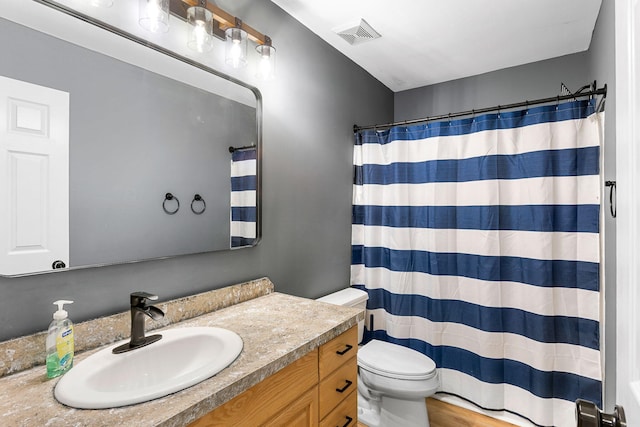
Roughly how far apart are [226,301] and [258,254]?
317mm

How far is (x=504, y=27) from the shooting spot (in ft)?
6.56

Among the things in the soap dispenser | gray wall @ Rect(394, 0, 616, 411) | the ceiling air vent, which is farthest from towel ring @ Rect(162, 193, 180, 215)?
gray wall @ Rect(394, 0, 616, 411)

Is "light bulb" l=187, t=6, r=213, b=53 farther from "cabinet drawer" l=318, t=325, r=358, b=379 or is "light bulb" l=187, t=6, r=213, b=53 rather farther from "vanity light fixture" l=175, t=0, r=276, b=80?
"cabinet drawer" l=318, t=325, r=358, b=379

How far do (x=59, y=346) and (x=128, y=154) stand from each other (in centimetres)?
64

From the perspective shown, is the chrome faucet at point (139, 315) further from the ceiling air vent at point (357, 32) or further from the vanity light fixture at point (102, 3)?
the ceiling air vent at point (357, 32)

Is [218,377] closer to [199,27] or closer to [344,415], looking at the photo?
[344,415]

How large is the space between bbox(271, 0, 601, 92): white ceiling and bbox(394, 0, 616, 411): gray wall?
9 cm

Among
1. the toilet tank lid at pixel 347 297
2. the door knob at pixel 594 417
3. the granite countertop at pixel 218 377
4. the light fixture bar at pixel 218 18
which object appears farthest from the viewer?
the toilet tank lid at pixel 347 297

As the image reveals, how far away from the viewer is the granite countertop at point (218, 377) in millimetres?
Answer: 689

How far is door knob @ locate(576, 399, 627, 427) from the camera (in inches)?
19.9

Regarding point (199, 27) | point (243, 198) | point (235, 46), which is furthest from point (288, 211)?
point (199, 27)

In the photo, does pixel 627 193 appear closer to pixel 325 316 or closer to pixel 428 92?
pixel 325 316

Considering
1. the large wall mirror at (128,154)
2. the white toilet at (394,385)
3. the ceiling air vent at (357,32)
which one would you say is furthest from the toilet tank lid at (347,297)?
the ceiling air vent at (357,32)

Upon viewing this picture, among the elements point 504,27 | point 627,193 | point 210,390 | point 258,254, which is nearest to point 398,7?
point 504,27
